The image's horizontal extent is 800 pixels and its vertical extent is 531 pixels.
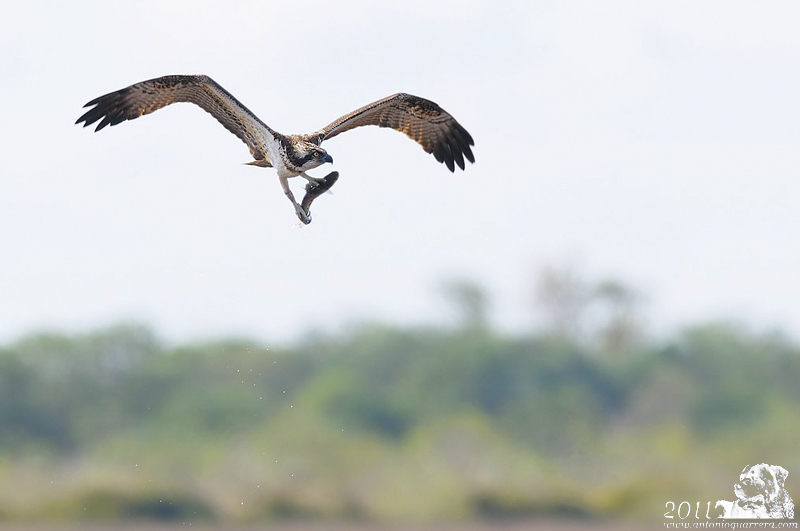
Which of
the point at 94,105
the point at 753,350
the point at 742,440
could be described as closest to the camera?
the point at 94,105

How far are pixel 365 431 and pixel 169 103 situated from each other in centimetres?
1015

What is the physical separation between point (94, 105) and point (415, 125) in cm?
331

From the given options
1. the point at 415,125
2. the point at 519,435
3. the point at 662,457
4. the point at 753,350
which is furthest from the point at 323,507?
the point at 415,125

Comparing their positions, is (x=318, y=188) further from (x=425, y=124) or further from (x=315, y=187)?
(x=425, y=124)

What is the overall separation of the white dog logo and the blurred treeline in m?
0.20

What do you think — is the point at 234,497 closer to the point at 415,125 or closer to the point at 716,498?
the point at 716,498

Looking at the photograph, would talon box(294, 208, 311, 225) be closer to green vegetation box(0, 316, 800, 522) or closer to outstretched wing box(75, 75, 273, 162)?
outstretched wing box(75, 75, 273, 162)

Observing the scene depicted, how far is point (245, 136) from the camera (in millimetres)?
16172

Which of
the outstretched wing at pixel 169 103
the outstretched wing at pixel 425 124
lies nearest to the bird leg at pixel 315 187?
the outstretched wing at pixel 169 103

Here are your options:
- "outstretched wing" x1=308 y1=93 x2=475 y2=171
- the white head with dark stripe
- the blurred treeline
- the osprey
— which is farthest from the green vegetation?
the white head with dark stripe

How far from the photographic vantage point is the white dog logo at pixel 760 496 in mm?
24719

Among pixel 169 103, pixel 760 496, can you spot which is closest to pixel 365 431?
pixel 760 496

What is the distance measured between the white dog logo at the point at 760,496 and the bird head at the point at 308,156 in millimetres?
11029

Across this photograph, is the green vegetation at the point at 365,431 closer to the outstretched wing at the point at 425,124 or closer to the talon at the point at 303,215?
the outstretched wing at the point at 425,124
